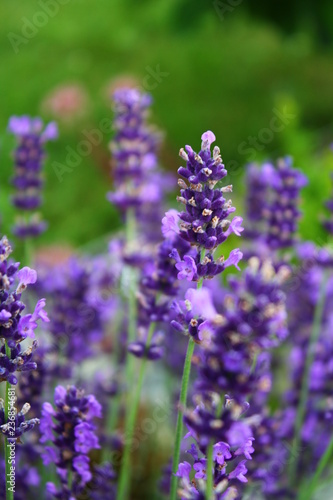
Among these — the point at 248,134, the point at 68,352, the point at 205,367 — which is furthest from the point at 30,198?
the point at 248,134

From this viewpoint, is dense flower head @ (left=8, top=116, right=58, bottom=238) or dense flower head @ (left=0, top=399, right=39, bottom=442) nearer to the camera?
dense flower head @ (left=0, top=399, right=39, bottom=442)

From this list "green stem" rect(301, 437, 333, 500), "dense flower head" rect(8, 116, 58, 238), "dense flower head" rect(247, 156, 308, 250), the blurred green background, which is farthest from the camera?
the blurred green background

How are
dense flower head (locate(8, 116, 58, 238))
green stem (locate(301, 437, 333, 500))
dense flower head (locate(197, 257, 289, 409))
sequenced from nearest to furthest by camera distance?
dense flower head (locate(197, 257, 289, 409))
green stem (locate(301, 437, 333, 500))
dense flower head (locate(8, 116, 58, 238))

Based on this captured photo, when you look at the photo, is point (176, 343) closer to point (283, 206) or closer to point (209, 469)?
point (283, 206)

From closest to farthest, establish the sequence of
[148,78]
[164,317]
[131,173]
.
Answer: [164,317] → [131,173] → [148,78]

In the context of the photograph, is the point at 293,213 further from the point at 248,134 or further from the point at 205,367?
the point at 248,134

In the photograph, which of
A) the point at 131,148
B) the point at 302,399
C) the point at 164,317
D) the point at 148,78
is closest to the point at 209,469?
the point at 164,317

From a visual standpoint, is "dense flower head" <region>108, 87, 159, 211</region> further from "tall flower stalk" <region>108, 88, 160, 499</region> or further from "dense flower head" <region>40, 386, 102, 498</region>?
"dense flower head" <region>40, 386, 102, 498</region>

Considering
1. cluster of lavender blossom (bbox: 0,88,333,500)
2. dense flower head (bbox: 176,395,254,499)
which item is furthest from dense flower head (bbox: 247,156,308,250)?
dense flower head (bbox: 176,395,254,499)
